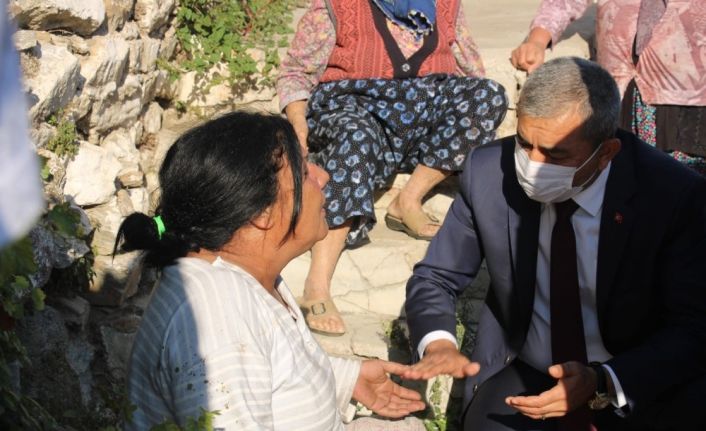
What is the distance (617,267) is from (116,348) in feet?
6.51

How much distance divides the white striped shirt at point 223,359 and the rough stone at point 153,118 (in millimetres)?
2630

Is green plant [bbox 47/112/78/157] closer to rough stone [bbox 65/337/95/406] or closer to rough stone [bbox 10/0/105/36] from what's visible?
rough stone [bbox 10/0/105/36]

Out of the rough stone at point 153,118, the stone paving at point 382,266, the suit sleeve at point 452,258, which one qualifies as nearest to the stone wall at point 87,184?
the rough stone at point 153,118

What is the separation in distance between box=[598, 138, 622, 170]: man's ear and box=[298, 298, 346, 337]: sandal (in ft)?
4.76

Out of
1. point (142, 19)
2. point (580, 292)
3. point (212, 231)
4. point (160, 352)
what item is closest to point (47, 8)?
point (142, 19)

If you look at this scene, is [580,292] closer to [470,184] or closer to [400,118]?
[470,184]

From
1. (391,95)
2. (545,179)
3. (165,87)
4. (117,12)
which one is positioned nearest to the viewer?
(545,179)

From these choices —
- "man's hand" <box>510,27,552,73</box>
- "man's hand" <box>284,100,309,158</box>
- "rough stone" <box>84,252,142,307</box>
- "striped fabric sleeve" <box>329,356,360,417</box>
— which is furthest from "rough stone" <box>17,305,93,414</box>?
"man's hand" <box>510,27,552,73</box>

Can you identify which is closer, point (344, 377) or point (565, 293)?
point (344, 377)

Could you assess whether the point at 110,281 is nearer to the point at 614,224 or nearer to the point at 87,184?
the point at 87,184

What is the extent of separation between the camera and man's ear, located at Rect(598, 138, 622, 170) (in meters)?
2.78

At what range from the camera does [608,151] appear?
2797 mm

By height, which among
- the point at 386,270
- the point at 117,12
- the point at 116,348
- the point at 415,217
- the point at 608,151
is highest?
the point at 117,12

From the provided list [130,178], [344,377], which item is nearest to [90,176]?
[130,178]
